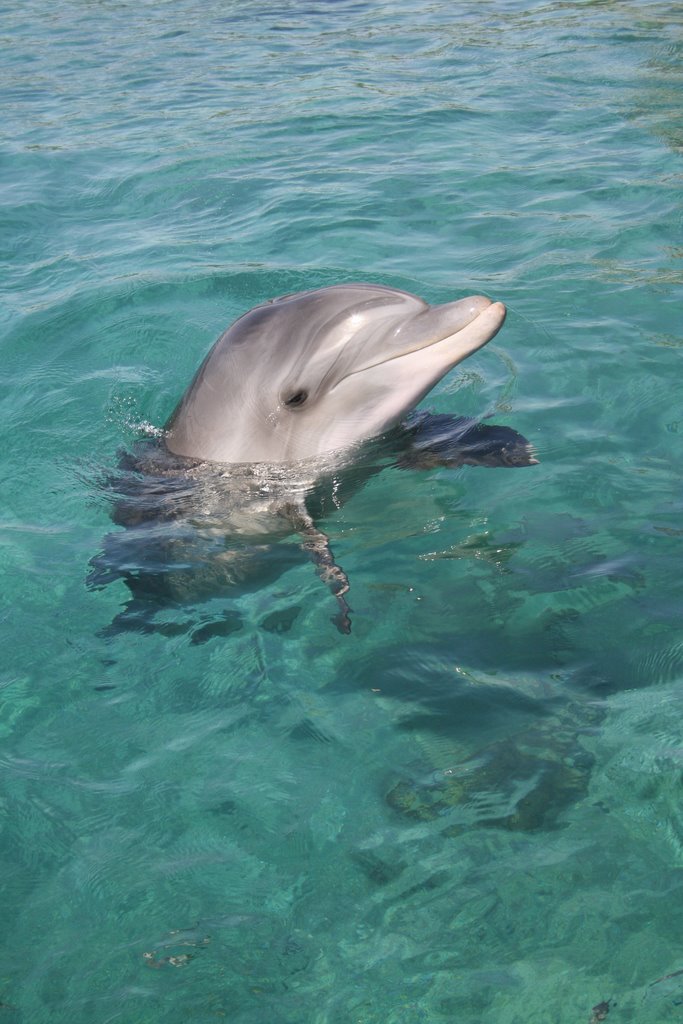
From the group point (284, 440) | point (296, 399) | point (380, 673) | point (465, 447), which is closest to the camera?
point (380, 673)

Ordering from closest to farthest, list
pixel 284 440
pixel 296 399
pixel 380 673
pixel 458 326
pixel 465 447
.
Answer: pixel 380 673 → pixel 458 326 → pixel 296 399 → pixel 284 440 → pixel 465 447

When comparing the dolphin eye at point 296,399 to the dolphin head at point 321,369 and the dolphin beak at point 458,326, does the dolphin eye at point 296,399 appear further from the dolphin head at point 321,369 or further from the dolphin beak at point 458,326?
the dolphin beak at point 458,326

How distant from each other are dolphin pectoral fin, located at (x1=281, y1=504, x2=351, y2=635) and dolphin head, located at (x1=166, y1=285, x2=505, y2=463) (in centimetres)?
33

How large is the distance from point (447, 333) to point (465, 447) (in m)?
0.95

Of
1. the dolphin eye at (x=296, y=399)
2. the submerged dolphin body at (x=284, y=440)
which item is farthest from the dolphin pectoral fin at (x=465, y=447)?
the dolphin eye at (x=296, y=399)

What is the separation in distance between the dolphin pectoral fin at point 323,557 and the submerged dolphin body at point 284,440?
0.03 ft

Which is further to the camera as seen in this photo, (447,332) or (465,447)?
(465,447)

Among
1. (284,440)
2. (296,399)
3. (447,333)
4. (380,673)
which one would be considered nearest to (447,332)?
(447,333)

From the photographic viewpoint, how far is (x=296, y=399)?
5438 millimetres

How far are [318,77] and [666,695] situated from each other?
12915 millimetres

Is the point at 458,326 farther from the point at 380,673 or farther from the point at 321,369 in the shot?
the point at 380,673

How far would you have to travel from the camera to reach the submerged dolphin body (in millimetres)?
5172

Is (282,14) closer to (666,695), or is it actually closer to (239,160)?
(239,160)

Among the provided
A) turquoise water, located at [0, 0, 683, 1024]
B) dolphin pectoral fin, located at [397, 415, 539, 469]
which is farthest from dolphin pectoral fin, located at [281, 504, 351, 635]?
dolphin pectoral fin, located at [397, 415, 539, 469]
